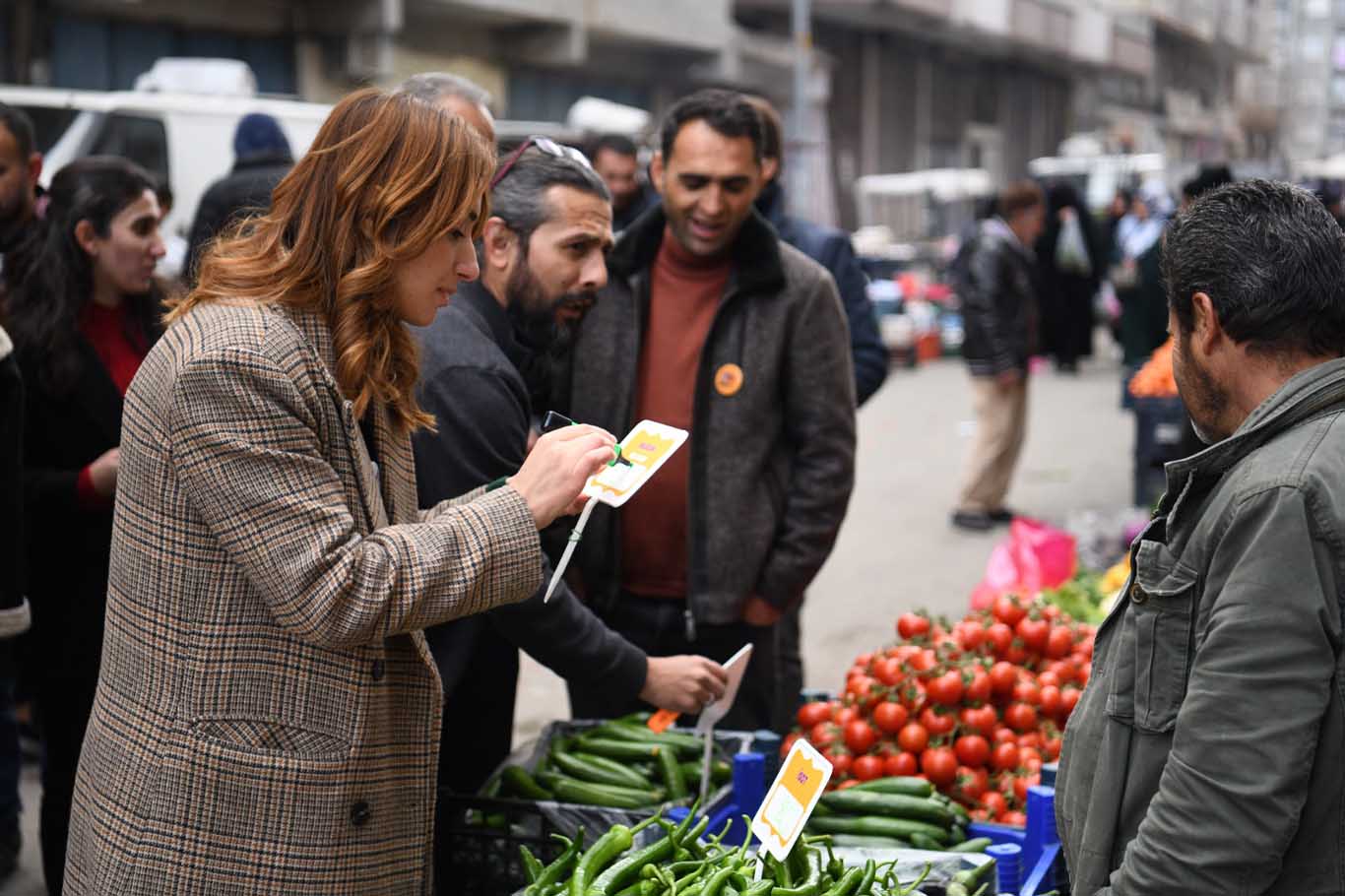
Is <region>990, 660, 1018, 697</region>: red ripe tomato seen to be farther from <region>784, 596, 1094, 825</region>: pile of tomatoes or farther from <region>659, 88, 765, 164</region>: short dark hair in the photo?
<region>659, 88, 765, 164</region>: short dark hair

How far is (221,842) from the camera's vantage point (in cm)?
220

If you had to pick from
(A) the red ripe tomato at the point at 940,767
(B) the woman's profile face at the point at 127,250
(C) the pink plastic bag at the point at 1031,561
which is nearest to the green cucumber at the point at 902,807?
(A) the red ripe tomato at the point at 940,767

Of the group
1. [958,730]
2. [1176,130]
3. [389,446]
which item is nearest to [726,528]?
[958,730]

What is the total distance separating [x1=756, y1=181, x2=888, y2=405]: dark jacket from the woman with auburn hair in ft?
10.4

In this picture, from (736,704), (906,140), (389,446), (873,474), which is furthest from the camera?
(906,140)

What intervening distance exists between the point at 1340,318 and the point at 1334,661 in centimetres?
46

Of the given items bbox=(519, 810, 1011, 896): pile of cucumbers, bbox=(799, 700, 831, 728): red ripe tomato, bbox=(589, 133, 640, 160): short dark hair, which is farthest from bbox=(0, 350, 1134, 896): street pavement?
bbox=(589, 133, 640, 160): short dark hair

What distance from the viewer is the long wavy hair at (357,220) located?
2184 millimetres

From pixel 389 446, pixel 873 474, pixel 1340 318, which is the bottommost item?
pixel 873 474

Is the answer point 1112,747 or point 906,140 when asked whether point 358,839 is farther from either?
point 906,140

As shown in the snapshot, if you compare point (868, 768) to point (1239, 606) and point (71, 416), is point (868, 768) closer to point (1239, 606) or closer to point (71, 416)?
point (1239, 606)

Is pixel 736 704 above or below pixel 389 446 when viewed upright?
below

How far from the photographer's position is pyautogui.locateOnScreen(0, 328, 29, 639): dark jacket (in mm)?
3559

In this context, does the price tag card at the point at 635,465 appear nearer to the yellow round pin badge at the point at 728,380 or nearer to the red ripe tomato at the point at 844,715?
the yellow round pin badge at the point at 728,380
